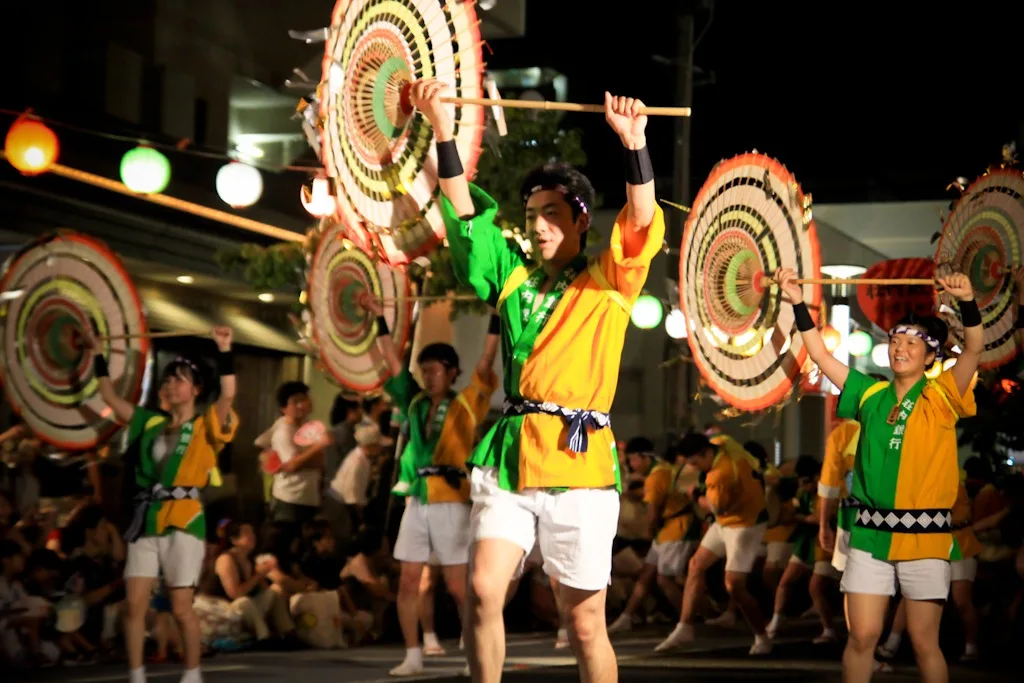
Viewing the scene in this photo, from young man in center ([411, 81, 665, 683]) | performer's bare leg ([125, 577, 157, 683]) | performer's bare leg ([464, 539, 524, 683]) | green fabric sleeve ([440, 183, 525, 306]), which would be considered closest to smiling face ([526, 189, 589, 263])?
young man in center ([411, 81, 665, 683])

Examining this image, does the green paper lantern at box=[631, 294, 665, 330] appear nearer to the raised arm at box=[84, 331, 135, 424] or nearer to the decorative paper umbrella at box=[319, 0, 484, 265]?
the raised arm at box=[84, 331, 135, 424]

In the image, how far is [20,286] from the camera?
8.25 m

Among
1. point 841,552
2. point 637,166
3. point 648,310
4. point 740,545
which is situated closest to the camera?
point 637,166

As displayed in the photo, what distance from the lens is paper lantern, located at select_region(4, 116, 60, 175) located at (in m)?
10.0

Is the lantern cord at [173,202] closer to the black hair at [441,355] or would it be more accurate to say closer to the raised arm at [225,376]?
the black hair at [441,355]

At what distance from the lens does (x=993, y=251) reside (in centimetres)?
814

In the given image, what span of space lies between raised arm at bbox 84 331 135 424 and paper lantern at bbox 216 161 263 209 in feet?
9.74

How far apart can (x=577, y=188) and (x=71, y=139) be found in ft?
33.7

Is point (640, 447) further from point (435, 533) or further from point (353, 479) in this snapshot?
point (435, 533)

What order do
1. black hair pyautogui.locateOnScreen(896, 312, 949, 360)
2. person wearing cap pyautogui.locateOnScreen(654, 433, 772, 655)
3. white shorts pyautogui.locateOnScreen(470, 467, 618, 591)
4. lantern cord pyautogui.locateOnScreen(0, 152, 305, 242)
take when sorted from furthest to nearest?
person wearing cap pyautogui.locateOnScreen(654, 433, 772, 655)
lantern cord pyautogui.locateOnScreen(0, 152, 305, 242)
black hair pyautogui.locateOnScreen(896, 312, 949, 360)
white shorts pyautogui.locateOnScreen(470, 467, 618, 591)

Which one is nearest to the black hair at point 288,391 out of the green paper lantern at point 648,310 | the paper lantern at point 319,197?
the green paper lantern at point 648,310

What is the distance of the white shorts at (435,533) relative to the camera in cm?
912

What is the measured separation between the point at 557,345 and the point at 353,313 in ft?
14.5

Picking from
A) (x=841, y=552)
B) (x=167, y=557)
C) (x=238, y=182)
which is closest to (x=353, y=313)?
(x=167, y=557)
